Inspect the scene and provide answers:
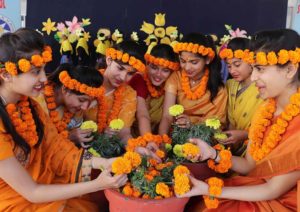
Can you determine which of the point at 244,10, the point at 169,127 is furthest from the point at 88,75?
the point at 244,10

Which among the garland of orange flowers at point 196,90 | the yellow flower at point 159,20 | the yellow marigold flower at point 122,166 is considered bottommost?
the yellow marigold flower at point 122,166

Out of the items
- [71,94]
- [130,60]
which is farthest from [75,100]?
[130,60]

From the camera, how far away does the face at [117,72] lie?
2.61m

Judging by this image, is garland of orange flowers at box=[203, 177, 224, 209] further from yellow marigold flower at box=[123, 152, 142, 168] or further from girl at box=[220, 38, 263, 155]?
girl at box=[220, 38, 263, 155]

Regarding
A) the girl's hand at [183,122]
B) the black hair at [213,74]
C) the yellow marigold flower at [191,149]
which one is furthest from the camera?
the black hair at [213,74]

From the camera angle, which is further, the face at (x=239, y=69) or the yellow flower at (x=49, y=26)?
the yellow flower at (x=49, y=26)

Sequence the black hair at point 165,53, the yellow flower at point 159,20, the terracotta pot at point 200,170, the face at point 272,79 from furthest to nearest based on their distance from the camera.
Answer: the yellow flower at point 159,20
the black hair at point 165,53
the terracotta pot at point 200,170
the face at point 272,79

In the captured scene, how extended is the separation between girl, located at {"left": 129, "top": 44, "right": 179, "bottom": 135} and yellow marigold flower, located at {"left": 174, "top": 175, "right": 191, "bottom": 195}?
1182mm

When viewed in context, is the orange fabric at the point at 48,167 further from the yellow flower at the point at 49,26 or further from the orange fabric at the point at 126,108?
the yellow flower at the point at 49,26

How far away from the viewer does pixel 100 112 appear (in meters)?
2.69

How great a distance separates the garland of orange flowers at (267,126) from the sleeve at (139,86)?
3.80 feet

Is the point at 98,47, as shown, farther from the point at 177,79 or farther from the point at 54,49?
the point at 177,79

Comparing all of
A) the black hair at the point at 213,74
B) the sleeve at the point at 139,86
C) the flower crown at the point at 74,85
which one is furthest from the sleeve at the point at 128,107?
the black hair at the point at 213,74

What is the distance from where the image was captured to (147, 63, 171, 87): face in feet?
9.83
